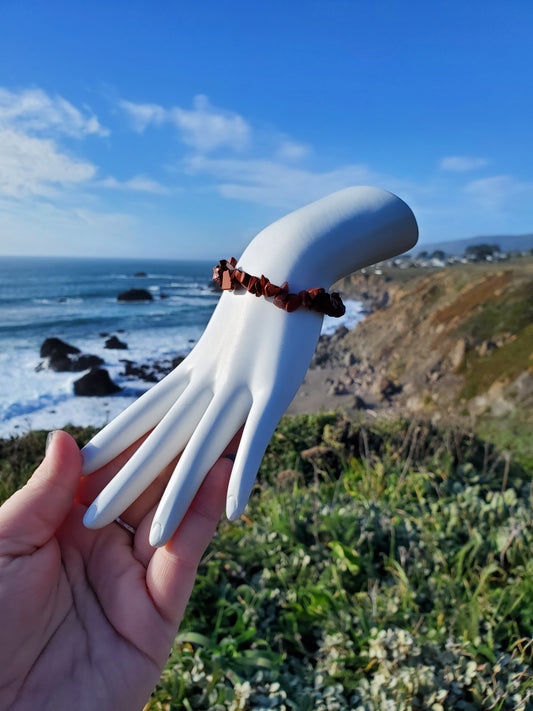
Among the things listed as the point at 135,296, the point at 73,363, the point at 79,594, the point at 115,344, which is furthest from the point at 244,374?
the point at 135,296

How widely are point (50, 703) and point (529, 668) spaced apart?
6.31 ft

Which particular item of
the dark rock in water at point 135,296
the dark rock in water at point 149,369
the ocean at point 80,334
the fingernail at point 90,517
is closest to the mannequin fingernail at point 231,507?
the fingernail at point 90,517

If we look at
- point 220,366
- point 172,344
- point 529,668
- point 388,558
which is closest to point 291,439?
point 388,558

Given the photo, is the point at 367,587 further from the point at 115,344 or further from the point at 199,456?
the point at 115,344

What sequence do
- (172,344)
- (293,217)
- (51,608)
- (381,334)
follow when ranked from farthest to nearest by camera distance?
1. (172,344)
2. (381,334)
3. (293,217)
4. (51,608)

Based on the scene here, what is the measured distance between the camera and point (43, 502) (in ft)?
4.23

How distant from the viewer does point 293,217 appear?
5.08ft

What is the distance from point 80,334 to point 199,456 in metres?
20.9

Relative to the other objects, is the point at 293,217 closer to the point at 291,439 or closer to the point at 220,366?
the point at 220,366

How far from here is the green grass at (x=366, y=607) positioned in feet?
5.87

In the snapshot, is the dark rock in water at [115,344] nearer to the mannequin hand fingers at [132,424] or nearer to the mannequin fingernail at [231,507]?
the mannequin hand fingers at [132,424]

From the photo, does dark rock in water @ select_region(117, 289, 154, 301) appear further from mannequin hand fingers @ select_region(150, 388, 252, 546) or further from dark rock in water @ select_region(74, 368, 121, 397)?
mannequin hand fingers @ select_region(150, 388, 252, 546)

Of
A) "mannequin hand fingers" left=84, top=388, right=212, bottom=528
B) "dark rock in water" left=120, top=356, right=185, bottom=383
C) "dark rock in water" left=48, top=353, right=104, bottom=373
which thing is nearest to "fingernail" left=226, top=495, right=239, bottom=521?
"mannequin hand fingers" left=84, top=388, right=212, bottom=528

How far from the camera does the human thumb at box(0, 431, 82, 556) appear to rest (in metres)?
1.25
